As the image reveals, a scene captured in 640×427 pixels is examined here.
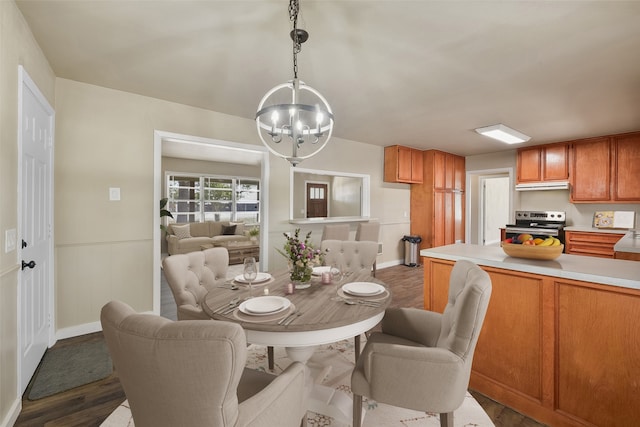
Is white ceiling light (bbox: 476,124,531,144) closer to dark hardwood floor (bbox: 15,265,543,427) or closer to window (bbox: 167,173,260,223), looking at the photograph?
dark hardwood floor (bbox: 15,265,543,427)

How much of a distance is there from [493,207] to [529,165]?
2.78 metres

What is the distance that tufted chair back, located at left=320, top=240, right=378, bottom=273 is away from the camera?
269 centimetres

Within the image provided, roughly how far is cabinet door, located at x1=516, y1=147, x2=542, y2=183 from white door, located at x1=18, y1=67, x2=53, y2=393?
6.62m

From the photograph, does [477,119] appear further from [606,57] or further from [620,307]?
[620,307]

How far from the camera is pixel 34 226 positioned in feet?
7.09

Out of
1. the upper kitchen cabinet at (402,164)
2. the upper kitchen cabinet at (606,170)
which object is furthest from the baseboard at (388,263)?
the upper kitchen cabinet at (606,170)

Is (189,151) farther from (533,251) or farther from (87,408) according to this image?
(533,251)

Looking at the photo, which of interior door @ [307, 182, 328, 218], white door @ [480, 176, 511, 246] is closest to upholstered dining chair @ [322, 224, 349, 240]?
interior door @ [307, 182, 328, 218]

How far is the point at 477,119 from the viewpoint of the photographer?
3.72m

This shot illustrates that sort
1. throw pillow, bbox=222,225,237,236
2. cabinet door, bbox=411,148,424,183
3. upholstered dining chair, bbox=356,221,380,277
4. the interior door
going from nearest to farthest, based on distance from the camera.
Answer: upholstered dining chair, bbox=356,221,380,277 → cabinet door, bbox=411,148,424,183 → throw pillow, bbox=222,225,237,236 → the interior door

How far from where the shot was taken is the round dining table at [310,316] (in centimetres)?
125

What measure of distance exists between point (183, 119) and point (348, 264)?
2.44m

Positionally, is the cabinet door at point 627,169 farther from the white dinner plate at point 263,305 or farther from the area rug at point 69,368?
the area rug at point 69,368

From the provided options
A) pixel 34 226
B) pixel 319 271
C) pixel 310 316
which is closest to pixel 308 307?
pixel 310 316
